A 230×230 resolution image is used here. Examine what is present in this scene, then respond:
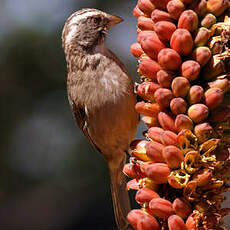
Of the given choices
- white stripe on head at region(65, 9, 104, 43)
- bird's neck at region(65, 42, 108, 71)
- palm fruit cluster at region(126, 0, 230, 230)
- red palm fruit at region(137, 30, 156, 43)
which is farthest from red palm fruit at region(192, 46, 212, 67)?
white stripe on head at region(65, 9, 104, 43)

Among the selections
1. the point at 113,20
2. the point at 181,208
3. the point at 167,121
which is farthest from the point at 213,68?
the point at 113,20

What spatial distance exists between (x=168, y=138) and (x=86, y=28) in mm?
2268

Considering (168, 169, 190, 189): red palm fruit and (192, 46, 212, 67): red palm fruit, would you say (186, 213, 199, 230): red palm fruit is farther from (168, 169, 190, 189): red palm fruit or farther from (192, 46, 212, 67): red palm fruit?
(192, 46, 212, 67): red palm fruit

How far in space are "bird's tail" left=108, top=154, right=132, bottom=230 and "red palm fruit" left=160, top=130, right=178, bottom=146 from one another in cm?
180

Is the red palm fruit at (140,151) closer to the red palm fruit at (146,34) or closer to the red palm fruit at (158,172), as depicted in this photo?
the red palm fruit at (158,172)

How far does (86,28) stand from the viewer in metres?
4.27

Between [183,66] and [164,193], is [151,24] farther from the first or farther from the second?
[164,193]

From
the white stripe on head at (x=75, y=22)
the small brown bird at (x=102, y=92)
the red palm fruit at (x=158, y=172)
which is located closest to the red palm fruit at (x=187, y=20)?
the red palm fruit at (x=158, y=172)

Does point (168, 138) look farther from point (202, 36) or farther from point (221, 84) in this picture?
point (202, 36)

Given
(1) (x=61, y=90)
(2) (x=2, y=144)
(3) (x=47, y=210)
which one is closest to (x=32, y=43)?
(1) (x=61, y=90)

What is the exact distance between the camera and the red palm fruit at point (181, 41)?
2.18 m

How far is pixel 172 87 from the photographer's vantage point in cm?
222

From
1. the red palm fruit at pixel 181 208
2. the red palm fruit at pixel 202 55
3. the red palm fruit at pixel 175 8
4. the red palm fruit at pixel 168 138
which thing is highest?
the red palm fruit at pixel 175 8

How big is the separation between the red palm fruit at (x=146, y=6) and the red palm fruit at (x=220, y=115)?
0.54 meters
